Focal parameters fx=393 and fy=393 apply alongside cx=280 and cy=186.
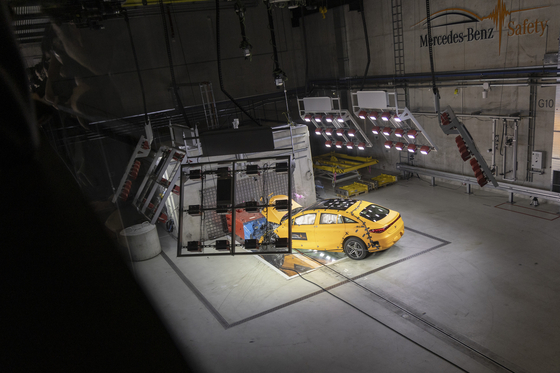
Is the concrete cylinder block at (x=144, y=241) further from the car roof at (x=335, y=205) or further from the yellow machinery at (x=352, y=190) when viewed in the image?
the yellow machinery at (x=352, y=190)

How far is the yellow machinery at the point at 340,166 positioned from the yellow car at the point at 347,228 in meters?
5.45

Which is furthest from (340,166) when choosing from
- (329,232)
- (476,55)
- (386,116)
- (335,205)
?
(329,232)

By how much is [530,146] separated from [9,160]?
1476cm

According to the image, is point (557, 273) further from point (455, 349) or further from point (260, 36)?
point (260, 36)

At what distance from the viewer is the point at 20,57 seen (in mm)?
524

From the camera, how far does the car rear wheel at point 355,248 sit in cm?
1040

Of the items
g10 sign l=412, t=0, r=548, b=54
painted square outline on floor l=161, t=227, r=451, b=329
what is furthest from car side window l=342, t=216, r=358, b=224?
g10 sign l=412, t=0, r=548, b=54

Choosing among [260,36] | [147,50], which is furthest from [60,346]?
[260,36]

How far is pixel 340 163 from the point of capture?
18.1 meters

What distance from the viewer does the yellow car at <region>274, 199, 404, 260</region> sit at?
404 inches

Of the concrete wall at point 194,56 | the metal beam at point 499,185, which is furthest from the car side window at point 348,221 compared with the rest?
the concrete wall at point 194,56

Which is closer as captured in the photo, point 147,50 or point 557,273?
point 557,273

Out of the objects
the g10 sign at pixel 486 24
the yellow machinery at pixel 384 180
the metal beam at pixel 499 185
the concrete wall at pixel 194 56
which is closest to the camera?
the g10 sign at pixel 486 24

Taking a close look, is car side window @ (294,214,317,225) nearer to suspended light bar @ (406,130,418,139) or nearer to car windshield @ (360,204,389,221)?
car windshield @ (360,204,389,221)
